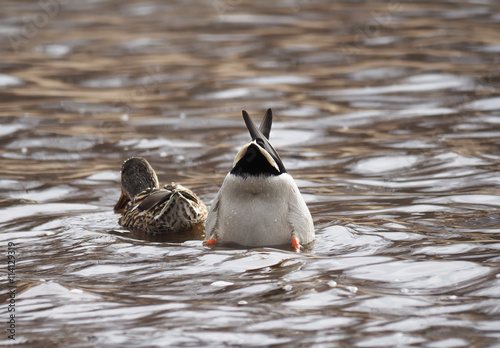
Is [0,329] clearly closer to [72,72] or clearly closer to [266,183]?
[266,183]

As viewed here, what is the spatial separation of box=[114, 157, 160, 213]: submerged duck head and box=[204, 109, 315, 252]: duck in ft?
7.98

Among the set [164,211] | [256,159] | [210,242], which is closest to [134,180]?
[164,211]

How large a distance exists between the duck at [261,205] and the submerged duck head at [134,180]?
7.98 ft

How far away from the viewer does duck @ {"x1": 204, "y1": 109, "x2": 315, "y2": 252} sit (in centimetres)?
737

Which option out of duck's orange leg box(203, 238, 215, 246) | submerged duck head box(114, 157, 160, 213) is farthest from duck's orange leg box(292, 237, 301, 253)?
submerged duck head box(114, 157, 160, 213)

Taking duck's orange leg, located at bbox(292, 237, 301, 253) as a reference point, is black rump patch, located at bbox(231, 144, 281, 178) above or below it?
above

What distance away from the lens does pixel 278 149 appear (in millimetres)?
12281

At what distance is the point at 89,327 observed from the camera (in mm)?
5789

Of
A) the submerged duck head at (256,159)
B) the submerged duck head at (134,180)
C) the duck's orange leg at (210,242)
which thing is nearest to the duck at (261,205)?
the submerged duck head at (256,159)

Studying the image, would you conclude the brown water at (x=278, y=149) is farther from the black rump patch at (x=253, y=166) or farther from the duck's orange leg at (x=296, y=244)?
the black rump patch at (x=253, y=166)

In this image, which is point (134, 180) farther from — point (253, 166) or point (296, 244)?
point (296, 244)

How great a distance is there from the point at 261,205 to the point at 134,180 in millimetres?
2827

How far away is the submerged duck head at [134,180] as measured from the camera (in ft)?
32.4

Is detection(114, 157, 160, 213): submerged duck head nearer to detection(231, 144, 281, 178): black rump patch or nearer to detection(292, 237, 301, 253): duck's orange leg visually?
detection(231, 144, 281, 178): black rump patch
